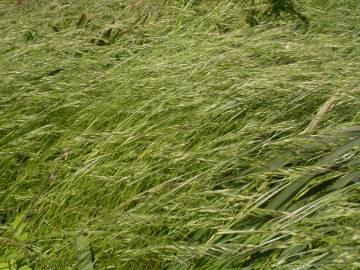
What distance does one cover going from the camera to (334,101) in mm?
1852

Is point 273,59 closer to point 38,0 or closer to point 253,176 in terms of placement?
point 253,176

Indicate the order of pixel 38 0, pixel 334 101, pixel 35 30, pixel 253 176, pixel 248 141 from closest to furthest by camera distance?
1. pixel 253 176
2. pixel 248 141
3. pixel 334 101
4. pixel 35 30
5. pixel 38 0

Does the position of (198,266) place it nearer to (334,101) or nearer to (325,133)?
(325,133)

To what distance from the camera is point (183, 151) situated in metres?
1.70

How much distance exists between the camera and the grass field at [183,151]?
1.38m

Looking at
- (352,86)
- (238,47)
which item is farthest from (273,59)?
(352,86)

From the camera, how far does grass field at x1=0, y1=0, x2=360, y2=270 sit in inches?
54.4

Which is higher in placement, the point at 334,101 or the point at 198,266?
the point at 334,101

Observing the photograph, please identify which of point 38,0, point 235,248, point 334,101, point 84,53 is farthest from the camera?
point 38,0

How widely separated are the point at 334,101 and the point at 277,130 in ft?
0.84

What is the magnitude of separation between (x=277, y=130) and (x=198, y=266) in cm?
54

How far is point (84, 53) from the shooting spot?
263 cm

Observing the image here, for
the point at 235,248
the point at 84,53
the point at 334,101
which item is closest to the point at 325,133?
the point at 334,101

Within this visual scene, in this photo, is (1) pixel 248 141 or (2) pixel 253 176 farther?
(1) pixel 248 141
